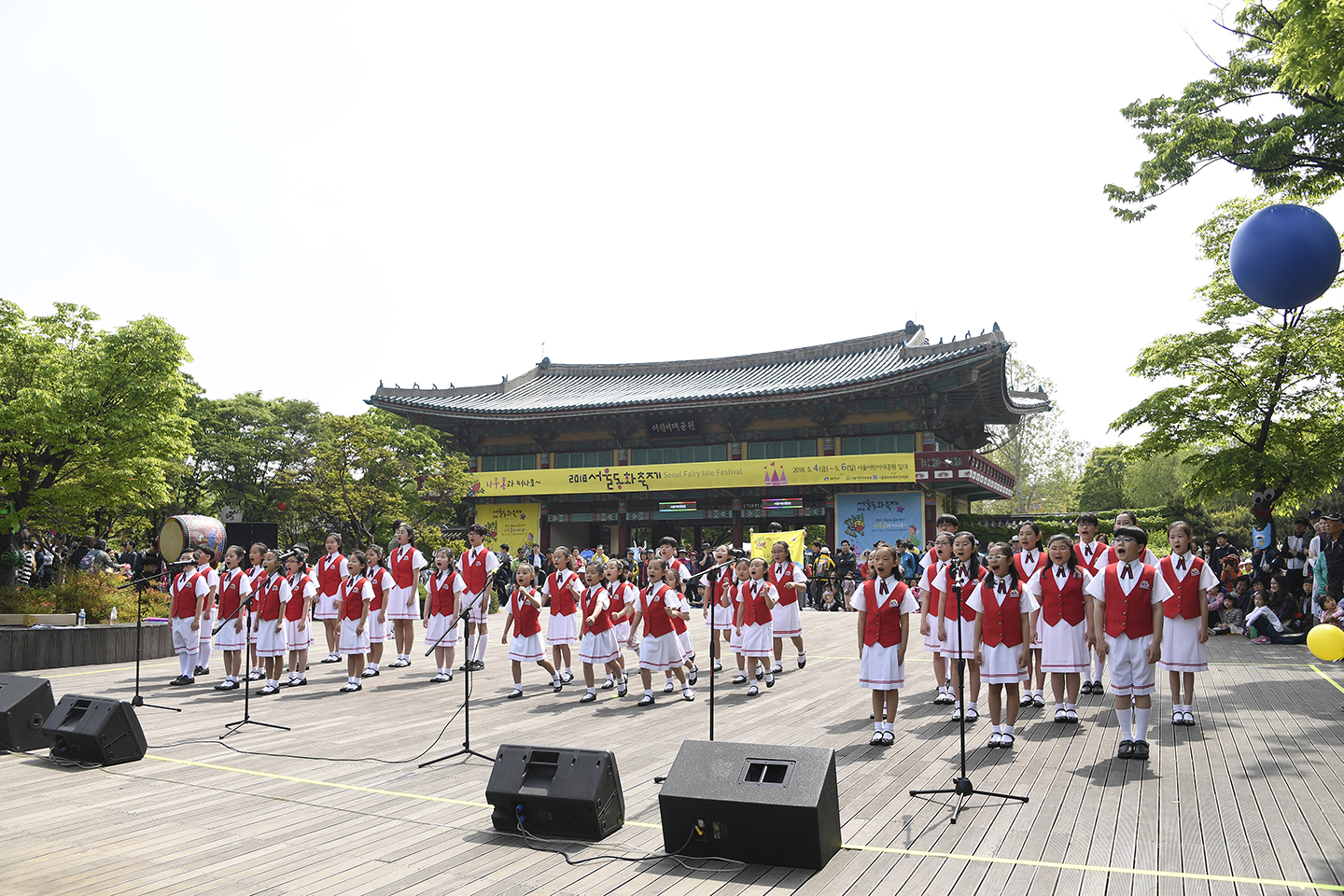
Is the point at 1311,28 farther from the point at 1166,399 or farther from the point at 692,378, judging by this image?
the point at 692,378

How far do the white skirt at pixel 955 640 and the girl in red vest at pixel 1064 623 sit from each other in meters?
0.69

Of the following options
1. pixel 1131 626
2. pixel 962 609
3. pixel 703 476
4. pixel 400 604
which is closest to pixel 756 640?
pixel 962 609

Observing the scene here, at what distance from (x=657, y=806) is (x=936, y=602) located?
13.5 ft

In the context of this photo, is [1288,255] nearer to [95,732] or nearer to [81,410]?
[95,732]

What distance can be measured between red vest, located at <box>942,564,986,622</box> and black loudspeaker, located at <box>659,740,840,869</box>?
10.8 ft

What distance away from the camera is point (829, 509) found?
30.5m

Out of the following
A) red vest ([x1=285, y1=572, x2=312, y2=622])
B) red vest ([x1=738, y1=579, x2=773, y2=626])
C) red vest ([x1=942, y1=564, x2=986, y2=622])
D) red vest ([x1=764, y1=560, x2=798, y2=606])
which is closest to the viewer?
red vest ([x1=942, y1=564, x2=986, y2=622])

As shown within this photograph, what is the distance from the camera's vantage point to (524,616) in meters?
10.2

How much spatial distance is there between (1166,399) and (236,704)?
18.9m

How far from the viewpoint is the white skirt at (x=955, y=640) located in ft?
25.1

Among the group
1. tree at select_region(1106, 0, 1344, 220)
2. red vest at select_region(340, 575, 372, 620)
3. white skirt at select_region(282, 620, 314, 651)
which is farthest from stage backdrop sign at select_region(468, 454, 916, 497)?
white skirt at select_region(282, 620, 314, 651)

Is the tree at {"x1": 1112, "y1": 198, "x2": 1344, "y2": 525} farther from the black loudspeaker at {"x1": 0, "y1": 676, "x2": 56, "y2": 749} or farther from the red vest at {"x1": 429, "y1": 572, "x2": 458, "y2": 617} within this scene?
the black loudspeaker at {"x1": 0, "y1": 676, "x2": 56, "y2": 749}

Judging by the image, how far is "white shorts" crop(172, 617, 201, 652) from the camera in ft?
38.0

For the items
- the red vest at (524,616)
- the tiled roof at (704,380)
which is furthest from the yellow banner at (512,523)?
the red vest at (524,616)
